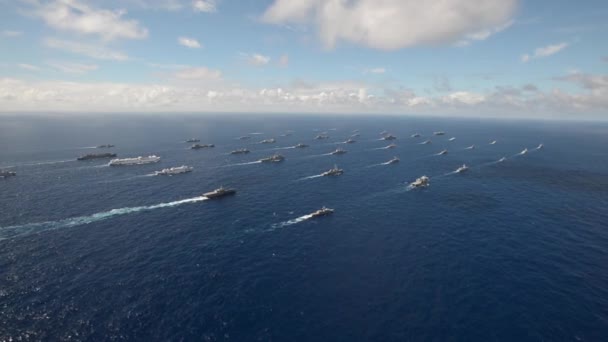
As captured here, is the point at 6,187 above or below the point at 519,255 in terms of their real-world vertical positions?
above

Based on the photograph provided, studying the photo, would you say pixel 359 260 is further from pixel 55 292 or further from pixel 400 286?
pixel 55 292

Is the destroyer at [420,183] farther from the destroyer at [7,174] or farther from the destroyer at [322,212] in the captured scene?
the destroyer at [7,174]

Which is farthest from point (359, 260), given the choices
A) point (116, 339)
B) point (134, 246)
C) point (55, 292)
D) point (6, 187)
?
point (6, 187)

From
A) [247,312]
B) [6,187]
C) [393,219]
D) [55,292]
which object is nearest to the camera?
[247,312]

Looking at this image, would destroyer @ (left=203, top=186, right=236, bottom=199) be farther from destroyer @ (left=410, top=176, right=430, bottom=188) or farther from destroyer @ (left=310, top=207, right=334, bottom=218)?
destroyer @ (left=410, top=176, right=430, bottom=188)

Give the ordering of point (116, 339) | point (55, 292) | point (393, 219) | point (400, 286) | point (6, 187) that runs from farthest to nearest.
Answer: point (6, 187) → point (393, 219) → point (400, 286) → point (55, 292) → point (116, 339)

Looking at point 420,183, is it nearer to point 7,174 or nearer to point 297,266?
point 297,266

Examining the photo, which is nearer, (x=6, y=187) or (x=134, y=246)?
(x=134, y=246)

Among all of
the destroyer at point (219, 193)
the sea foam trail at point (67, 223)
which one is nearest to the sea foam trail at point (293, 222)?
the destroyer at point (219, 193)

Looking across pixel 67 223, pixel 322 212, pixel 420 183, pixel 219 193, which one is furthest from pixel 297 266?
pixel 420 183

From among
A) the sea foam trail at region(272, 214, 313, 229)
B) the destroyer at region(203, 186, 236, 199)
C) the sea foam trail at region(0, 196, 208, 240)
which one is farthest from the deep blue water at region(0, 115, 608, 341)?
the destroyer at region(203, 186, 236, 199)
